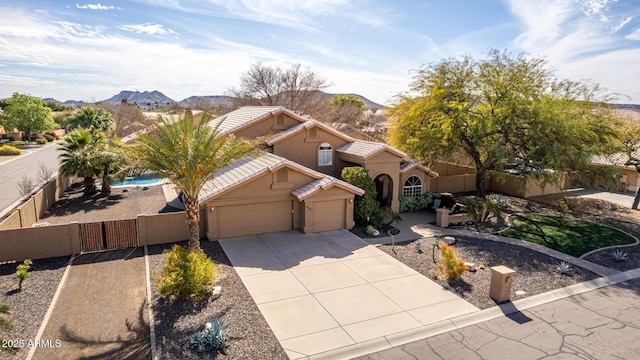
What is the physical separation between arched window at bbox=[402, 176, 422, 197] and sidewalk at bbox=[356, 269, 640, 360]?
12.2m

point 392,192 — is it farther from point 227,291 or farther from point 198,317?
point 198,317

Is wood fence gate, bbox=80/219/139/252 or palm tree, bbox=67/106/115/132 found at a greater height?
palm tree, bbox=67/106/115/132

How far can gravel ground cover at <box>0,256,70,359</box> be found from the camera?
395 inches

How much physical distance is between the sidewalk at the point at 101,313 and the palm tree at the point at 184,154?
2.81 meters

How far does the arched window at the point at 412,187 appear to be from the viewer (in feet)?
81.0

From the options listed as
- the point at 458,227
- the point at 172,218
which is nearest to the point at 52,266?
the point at 172,218

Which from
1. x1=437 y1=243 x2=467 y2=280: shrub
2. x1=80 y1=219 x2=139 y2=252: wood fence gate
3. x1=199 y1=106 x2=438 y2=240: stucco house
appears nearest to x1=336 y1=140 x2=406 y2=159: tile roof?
x1=199 y1=106 x2=438 y2=240: stucco house

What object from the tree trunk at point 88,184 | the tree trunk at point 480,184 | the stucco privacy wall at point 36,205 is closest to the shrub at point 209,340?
the stucco privacy wall at point 36,205

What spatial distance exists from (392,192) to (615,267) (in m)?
11.3

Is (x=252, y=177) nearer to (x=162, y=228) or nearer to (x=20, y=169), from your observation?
(x=162, y=228)

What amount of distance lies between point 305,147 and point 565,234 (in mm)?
15332

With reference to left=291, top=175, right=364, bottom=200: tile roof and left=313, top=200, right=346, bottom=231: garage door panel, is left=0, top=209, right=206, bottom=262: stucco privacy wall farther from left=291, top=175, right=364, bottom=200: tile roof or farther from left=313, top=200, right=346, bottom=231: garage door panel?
left=313, top=200, right=346, bottom=231: garage door panel

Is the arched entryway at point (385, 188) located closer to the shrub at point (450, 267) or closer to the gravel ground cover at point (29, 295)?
the shrub at point (450, 267)

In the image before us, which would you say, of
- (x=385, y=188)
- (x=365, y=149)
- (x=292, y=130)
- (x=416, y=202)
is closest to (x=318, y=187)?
(x=365, y=149)
